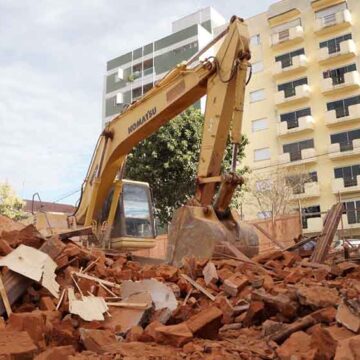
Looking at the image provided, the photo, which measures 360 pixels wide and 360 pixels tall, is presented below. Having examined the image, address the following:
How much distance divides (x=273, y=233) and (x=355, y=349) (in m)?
13.2

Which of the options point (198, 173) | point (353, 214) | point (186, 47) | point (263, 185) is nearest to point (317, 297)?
point (198, 173)

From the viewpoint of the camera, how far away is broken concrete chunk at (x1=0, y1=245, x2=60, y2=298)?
3.82 m

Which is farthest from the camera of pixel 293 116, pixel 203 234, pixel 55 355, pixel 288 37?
pixel 288 37

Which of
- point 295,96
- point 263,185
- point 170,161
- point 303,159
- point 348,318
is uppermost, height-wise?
point 295,96

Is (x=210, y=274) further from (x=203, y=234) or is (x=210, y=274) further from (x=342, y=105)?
(x=342, y=105)

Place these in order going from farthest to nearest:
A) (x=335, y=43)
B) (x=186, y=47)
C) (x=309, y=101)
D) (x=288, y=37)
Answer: (x=186, y=47) < (x=288, y=37) < (x=309, y=101) < (x=335, y=43)

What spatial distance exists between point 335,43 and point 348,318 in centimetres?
3370

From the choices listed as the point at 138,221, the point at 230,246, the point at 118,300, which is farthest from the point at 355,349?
the point at 138,221

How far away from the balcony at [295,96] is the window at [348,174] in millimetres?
6209

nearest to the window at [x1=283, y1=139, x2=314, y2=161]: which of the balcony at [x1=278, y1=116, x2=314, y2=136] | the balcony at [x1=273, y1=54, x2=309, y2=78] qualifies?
the balcony at [x1=278, y1=116, x2=314, y2=136]

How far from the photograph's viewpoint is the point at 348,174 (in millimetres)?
30219

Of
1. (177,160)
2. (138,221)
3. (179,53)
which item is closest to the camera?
(138,221)

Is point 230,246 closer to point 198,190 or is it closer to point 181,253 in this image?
point 181,253

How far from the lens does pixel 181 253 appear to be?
6148 mm
